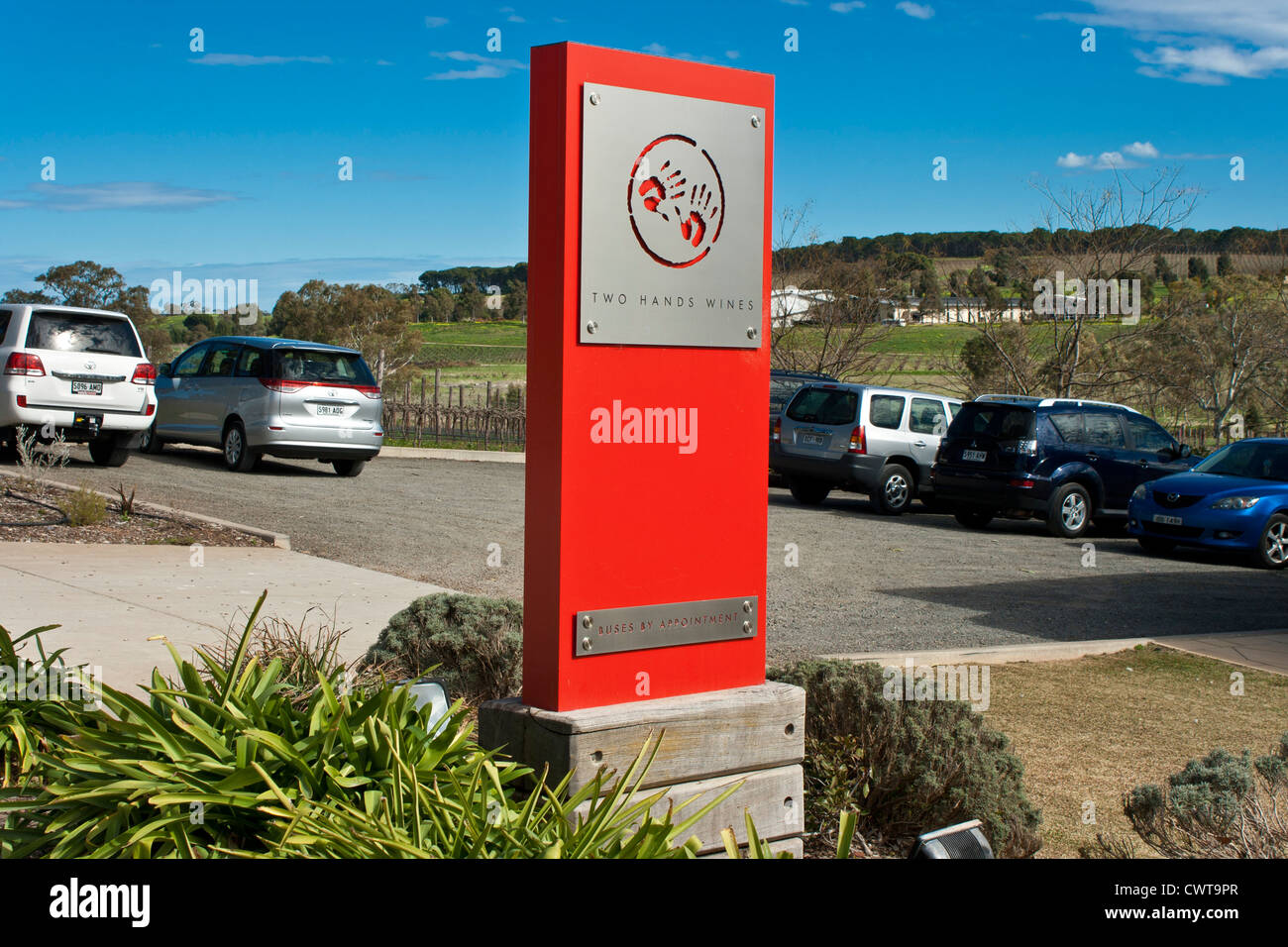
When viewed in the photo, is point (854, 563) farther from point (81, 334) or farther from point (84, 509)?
point (81, 334)

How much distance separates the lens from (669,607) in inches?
147

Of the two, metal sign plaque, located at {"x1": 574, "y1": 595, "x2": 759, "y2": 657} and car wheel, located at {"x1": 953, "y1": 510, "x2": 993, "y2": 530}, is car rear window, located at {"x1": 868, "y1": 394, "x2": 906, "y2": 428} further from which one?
metal sign plaque, located at {"x1": 574, "y1": 595, "x2": 759, "y2": 657}

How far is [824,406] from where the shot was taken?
704 inches

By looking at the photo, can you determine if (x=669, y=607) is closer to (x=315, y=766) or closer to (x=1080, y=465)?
(x=315, y=766)

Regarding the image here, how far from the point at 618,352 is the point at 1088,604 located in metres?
7.95

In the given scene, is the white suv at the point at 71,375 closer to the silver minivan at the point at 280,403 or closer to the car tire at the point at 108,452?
the car tire at the point at 108,452

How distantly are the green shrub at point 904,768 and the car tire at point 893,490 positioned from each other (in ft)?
42.5

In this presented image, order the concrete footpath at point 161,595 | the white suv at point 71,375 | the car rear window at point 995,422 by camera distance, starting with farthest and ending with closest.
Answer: the car rear window at point 995,422 < the white suv at point 71,375 < the concrete footpath at point 161,595

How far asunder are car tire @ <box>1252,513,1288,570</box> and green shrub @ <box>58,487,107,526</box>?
1231cm

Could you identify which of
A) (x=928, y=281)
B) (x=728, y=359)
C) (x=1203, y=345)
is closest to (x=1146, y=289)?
(x=928, y=281)

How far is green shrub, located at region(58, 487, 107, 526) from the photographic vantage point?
36.6 ft

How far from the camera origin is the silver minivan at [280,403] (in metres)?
16.8

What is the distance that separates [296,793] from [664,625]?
1.22m

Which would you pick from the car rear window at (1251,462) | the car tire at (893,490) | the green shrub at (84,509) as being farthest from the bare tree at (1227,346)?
the green shrub at (84,509)
